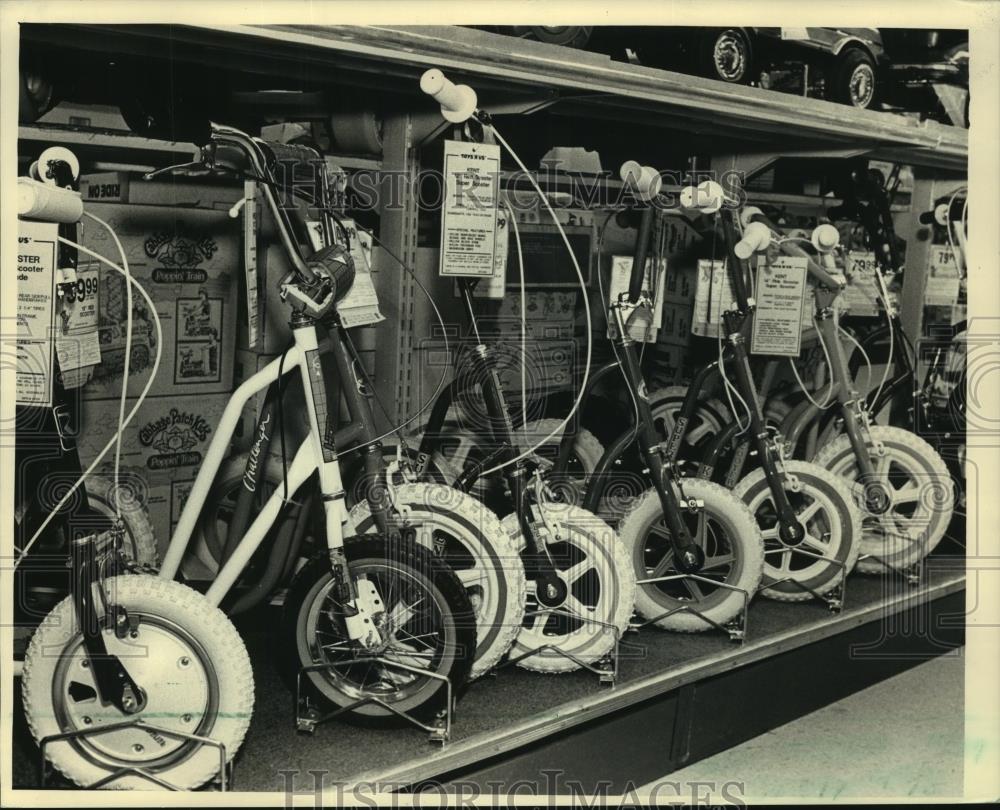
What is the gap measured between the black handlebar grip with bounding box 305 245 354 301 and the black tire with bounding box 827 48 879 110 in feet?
6.83

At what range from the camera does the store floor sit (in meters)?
2.59

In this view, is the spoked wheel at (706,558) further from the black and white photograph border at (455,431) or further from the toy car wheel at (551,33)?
the toy car wheel at (551,33)

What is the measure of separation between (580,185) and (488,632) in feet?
4.00

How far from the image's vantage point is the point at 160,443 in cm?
241

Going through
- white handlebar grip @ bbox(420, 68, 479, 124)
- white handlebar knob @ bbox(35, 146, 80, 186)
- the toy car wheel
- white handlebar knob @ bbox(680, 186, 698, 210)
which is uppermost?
the toy car wheel

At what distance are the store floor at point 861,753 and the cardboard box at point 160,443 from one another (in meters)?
1.17

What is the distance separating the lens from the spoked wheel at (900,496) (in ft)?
10.6

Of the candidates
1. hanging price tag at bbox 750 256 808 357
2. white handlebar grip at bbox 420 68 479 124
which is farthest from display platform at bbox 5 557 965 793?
white handlebar grip at bbox 420 68 479 124

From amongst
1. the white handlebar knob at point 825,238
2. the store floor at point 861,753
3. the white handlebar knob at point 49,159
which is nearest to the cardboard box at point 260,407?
the white handlebar knob at point 49,159

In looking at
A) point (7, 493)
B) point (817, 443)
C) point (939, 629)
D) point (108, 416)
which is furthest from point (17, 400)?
point (939, 629)

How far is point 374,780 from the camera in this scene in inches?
75.9

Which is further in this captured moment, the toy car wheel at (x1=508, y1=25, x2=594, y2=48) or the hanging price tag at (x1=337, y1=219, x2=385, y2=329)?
the toy car wheel at (x1=508, y1=25, x2=594, y2=48)

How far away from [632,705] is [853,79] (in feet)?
6.91

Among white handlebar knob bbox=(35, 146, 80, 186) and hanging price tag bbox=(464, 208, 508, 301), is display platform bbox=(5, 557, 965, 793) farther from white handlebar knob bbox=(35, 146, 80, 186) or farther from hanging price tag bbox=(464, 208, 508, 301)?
white handlebar knob bbox=(35, 146, 80, 186)
